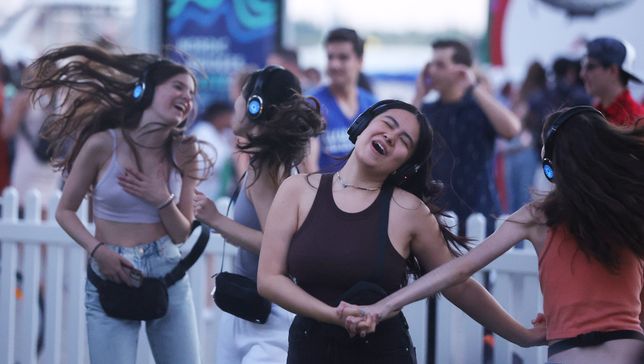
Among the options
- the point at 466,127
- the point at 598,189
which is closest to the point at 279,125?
the point at 598,189

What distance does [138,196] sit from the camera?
472cm

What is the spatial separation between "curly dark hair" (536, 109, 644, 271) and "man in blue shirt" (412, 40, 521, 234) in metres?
3.01

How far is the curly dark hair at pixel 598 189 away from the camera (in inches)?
138

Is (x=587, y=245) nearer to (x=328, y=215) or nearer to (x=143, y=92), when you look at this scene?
(x=328, y=215)

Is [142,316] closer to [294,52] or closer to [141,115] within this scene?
[141,115]

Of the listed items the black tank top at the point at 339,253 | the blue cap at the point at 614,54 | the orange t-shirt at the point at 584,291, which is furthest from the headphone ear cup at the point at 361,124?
the blue cap at the point at 614,54

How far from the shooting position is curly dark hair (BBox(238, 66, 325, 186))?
442 cm

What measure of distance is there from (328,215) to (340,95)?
3693 millimetres

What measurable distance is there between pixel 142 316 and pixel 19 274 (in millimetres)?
2704

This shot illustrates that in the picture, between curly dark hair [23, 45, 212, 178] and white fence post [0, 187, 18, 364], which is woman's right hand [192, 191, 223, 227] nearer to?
curly dark hair [23, 45, 212, 178]

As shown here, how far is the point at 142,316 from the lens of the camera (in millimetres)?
4691

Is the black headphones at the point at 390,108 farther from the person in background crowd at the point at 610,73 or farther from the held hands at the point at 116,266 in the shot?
the person in background crowd at the point at 610,73

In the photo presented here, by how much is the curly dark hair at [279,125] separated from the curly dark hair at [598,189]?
1245 mm

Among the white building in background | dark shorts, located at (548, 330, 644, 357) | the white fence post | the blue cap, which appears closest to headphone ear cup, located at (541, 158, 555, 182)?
dark shorts, located at (548, 330, 644, 357)
